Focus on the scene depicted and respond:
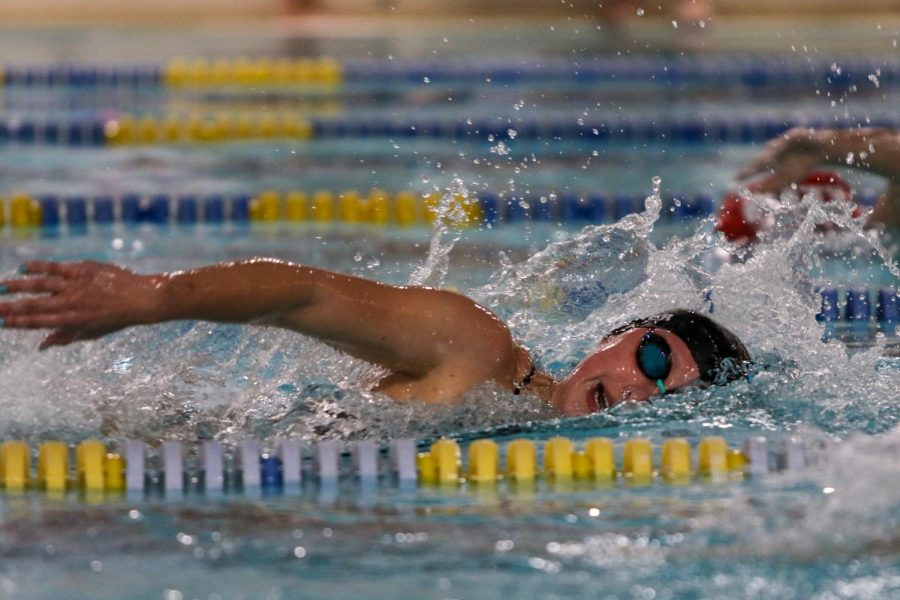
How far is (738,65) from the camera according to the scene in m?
8.88

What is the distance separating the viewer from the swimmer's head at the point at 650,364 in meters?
2.80

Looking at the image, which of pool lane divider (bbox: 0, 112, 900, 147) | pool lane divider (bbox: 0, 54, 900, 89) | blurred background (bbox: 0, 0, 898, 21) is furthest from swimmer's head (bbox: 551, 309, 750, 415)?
blurred background (bbox: 0, 0, 898, 21)

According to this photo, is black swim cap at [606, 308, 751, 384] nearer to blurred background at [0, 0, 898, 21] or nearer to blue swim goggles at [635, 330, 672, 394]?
blue swim goggles at [635, 330, 672, 394]

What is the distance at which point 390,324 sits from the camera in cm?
264

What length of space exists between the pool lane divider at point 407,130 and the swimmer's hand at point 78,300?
16.3 feet

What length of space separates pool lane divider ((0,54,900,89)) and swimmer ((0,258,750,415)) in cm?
611

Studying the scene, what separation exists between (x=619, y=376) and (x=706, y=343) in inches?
8.1

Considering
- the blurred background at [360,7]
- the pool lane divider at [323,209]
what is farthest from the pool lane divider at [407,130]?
the blurred background at [360,7]

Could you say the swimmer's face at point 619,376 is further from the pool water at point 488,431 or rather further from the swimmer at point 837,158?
the swimmer at point 837,158

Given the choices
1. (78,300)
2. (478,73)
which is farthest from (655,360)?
(478,73)

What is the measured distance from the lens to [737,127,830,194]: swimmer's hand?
163 inches

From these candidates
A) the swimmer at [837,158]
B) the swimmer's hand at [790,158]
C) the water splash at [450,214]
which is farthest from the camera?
the water splash at [450,214]

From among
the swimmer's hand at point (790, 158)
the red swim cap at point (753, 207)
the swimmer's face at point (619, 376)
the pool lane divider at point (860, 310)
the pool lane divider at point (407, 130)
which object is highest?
the pool lane divider at point (407, 130)

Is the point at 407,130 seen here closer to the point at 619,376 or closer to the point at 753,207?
the point at 753,207
